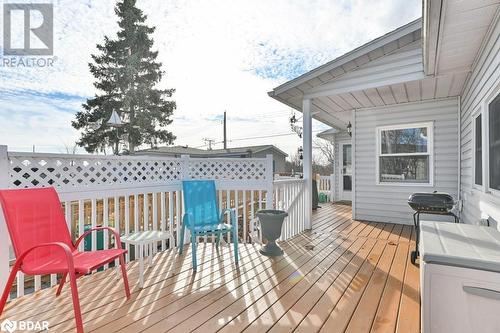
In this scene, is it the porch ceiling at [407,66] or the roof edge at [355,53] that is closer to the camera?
the porch ceiling at [407,66]

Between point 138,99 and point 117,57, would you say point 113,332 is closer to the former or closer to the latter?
point 138,99

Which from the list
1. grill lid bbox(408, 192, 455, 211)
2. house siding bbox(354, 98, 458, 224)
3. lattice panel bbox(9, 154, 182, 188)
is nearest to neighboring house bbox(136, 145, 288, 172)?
house siding bbox(354, 98, 458, 224)

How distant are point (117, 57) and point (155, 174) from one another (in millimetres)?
13575

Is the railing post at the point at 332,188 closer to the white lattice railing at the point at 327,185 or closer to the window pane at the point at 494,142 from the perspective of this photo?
the white lattice railing at the point at 327,185

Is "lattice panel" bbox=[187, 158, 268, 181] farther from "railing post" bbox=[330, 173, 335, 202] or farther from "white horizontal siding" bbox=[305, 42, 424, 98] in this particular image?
"railing post" bbox=[330, 173, 335, 202]

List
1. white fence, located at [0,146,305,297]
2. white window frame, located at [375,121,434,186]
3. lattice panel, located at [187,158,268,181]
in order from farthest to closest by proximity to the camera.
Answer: white window frame, located at [375,121,434,186], lattice panel, located at [187,158,268,181], white fence, located at [0,146,305,297]

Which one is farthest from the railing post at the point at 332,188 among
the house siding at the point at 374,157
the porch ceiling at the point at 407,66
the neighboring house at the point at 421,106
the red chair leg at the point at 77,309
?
the red chair leg at the point at 77,309

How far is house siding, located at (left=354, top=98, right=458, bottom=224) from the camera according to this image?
4.97 meters

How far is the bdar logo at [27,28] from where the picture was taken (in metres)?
5.83

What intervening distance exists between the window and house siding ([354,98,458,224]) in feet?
0.36

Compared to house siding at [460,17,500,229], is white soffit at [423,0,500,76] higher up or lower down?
higher up

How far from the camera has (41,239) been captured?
2180 millimetres

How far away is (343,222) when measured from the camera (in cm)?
573

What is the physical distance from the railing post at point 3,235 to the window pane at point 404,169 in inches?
236
